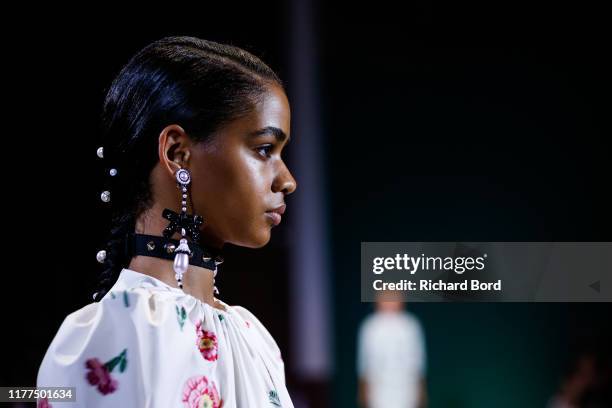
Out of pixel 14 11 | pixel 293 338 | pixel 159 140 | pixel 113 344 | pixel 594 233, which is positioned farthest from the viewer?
pixel 594 233

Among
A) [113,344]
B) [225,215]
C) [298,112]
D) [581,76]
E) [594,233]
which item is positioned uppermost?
[581,76]

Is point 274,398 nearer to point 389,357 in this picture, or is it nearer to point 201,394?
point 201,394

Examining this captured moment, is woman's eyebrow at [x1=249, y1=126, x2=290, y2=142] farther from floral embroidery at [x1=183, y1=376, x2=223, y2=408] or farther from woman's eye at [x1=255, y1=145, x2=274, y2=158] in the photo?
floral embroidery at [x1=183, y1=376, x2=223, y2=408]

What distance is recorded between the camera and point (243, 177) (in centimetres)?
115

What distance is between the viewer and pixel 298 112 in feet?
15.4

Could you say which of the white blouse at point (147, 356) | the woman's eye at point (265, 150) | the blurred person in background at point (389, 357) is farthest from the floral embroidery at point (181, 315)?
the blurred person in background at point (389, 357)

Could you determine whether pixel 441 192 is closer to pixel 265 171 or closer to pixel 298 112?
pixel 298 112

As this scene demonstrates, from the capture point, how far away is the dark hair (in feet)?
3.78

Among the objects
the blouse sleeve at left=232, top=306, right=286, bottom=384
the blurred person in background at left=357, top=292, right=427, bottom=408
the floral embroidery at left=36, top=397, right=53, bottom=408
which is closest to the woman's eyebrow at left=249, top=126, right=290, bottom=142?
the blouse sleeve at left=232, top=306, right=286, bottom=384

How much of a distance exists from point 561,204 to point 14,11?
3.31 m

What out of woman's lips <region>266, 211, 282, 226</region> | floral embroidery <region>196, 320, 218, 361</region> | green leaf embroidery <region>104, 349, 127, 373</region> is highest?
woman's lips <region>266, 211, 282, 226</region>

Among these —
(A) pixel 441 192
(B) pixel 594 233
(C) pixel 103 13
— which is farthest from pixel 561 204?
(C) pixel 103 13

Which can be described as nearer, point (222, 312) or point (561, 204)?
point (222, 312)

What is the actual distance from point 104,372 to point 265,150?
40cm
